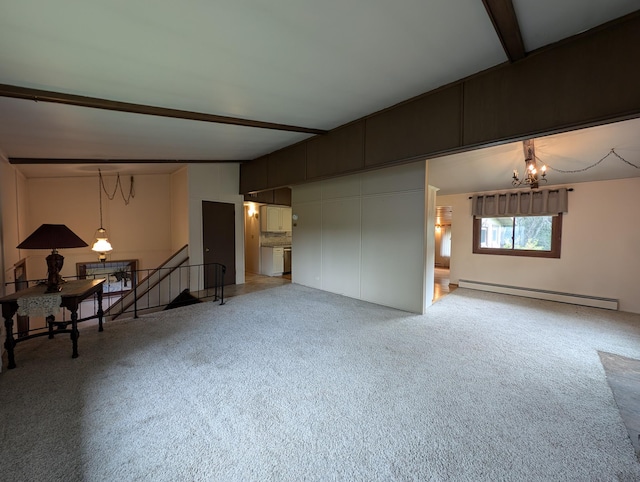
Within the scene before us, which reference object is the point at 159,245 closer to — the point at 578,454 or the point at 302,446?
the point at 302,446

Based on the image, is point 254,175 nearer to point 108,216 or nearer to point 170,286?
point 170,286

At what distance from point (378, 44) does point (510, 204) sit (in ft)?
18.5

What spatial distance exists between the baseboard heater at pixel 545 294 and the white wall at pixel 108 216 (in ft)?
27.4

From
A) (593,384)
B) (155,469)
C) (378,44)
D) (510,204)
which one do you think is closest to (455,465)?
(155,469)

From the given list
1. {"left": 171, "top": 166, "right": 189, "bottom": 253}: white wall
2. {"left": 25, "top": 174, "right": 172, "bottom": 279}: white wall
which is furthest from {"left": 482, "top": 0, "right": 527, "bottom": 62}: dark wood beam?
{"left": 25, "top": 174, "right": 172, "bottom": 279}: white wall

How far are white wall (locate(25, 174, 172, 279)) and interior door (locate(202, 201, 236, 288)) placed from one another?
181 centimetres

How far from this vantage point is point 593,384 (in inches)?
98.8

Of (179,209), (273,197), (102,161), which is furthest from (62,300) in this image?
(273,197)

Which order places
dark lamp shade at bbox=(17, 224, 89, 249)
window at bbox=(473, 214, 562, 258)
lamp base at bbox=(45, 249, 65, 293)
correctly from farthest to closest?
window at bbox=(473, 214, 562, 258)
lamp base at bbox=(45, 249, 65, 293)
dark lamp shade at bbox=(17, 224, 89, 249)

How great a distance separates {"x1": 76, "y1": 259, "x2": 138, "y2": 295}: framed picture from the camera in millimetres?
6812

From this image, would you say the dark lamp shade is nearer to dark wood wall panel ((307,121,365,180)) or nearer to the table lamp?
the table lamp

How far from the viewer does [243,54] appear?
7.25 ft

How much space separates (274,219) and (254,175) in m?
2.15

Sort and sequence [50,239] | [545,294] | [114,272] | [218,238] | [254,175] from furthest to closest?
1. [114,272]
2. [218,238]
3. [254,175]
4. [545,294]
5. [50,239]
